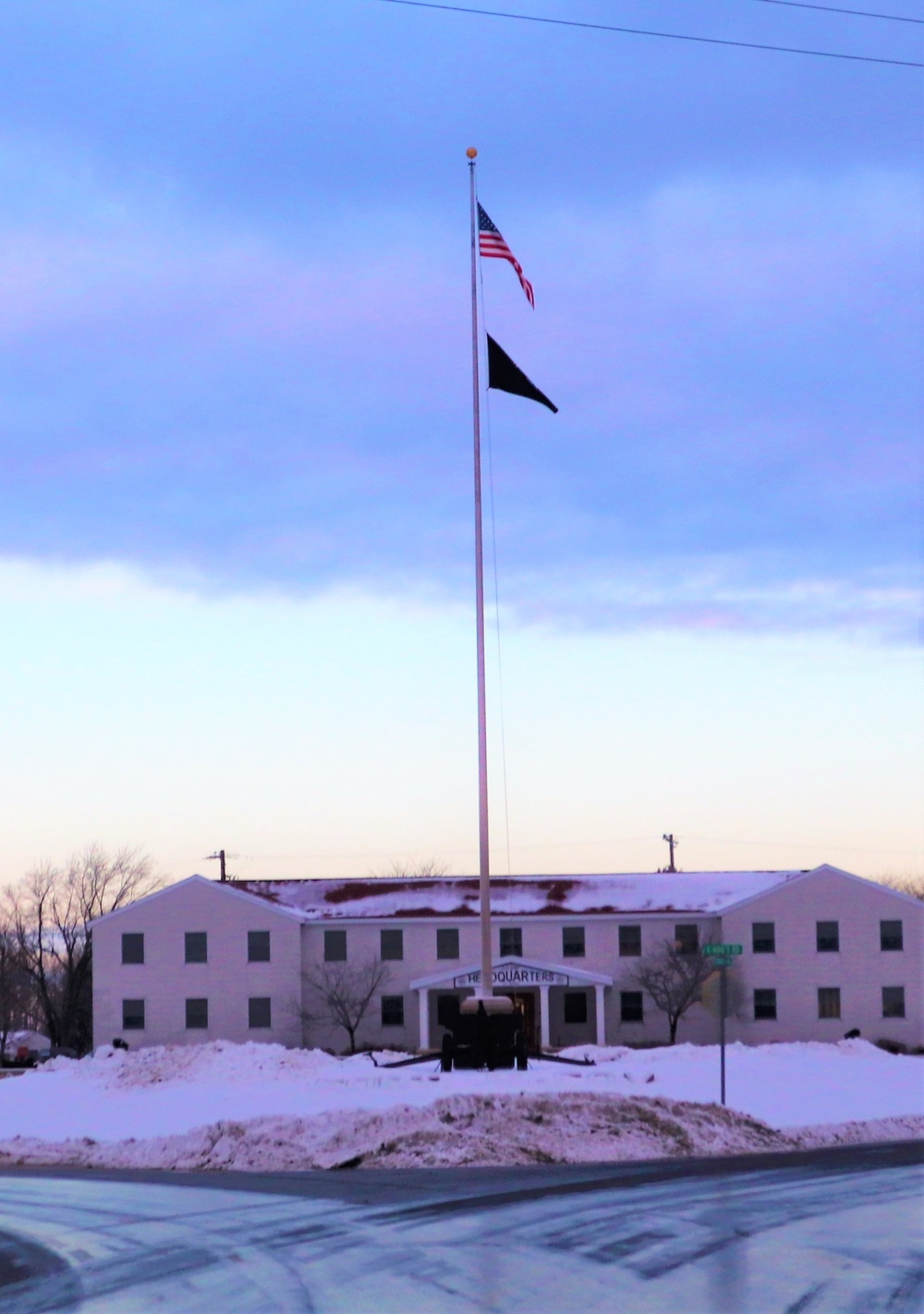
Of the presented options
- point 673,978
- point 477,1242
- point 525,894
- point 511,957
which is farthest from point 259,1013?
point 477,1242

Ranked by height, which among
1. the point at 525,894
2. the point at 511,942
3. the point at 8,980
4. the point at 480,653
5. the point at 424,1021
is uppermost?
the point at 480,653

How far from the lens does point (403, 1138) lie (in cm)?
2164

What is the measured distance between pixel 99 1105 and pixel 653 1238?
56.6 feet

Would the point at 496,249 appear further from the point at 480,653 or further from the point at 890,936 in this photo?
the point at 890,936

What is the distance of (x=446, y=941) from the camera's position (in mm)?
62969

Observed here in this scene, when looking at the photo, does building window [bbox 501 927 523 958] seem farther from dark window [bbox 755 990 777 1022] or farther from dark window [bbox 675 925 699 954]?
dark window [bbox 755 990 777 1022]

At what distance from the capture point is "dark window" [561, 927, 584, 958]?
6306 cm

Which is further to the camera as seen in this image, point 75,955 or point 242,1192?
point 75,955

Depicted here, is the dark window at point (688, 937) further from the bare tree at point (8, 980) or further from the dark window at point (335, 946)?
the bare tree at point (8, 980)

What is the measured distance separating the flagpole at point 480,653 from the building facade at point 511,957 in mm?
30280

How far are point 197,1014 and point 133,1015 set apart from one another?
267cm

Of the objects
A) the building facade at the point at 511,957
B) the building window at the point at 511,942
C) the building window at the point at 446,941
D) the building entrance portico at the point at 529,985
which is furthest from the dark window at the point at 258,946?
the building window at the point at 511,942

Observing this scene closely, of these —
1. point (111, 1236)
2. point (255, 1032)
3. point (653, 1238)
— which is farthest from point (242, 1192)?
point (255, 1032)

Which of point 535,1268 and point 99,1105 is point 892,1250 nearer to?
point 535,1268
